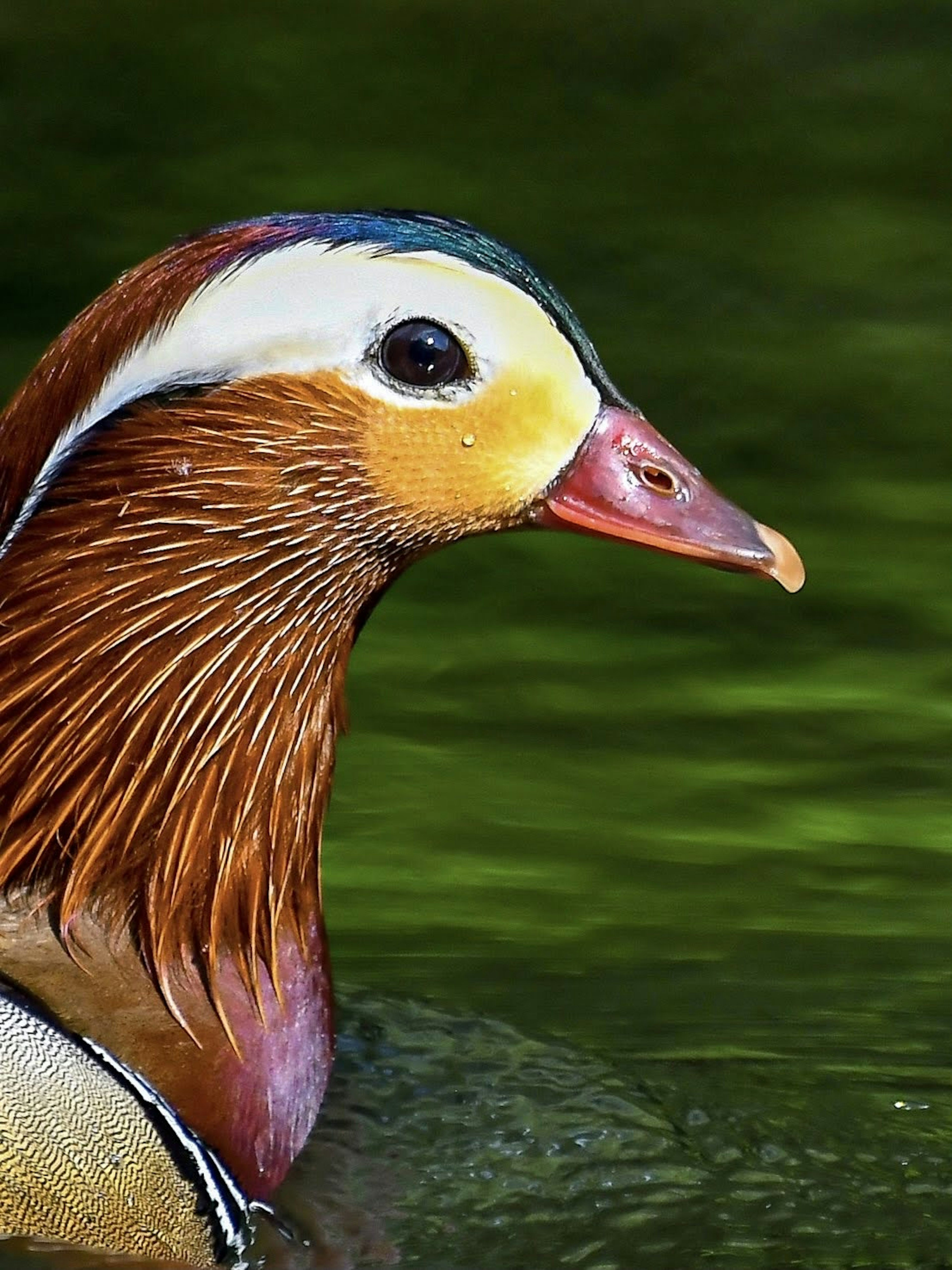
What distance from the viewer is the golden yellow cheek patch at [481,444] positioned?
3.29 meters

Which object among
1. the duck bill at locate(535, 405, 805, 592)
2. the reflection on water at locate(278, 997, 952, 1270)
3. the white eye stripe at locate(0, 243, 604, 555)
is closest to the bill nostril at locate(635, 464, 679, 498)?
the duck bill at locate(535, 405, 805, 592)

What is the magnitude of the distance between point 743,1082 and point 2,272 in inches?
161

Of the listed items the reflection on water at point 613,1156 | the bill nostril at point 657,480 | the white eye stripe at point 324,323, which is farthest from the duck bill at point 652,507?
the reflection on water at point 613,1156

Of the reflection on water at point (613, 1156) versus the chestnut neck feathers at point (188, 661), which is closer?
the chestnut neck feathers at point (188, 661)

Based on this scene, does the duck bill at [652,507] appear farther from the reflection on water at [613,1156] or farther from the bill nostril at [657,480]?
the reflection on water at [613,1156]

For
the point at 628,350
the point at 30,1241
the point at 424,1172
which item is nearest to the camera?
the point at 30,1241

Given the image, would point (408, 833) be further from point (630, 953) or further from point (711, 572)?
point (711, 572)

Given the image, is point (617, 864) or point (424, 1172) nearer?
point (424, 1172)

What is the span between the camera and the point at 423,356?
10.7 feet

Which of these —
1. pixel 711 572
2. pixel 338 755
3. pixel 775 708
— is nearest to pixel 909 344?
pixel 711 572

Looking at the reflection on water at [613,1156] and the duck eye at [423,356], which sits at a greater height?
the duck eye at [423,356]

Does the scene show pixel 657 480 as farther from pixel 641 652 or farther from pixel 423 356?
pixel 641 652

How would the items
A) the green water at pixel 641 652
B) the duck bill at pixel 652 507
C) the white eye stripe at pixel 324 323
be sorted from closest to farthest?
the white eye stripe at pixel 324 323 < the duck bill at pixel 652 507 < the green water at pixel 641 652

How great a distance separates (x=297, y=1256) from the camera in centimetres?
340
